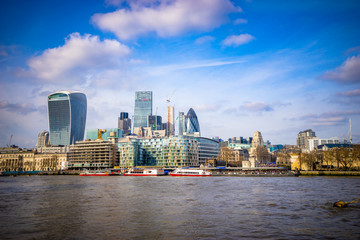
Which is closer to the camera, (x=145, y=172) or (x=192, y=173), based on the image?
(x=192, y=173)

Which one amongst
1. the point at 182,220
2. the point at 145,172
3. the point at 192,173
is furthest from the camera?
the point at 145,172

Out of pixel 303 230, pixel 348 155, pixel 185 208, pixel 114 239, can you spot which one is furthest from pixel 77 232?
pixel 348 155

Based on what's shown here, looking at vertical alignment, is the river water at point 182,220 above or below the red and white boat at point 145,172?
above

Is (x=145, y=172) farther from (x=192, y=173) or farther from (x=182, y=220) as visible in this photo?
(x=182, y=220)

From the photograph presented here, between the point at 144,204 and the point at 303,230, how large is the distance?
26790 mm

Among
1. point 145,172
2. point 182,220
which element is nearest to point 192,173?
point 145,172

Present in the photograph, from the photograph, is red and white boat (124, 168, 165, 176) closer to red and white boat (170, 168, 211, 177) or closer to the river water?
red and white boat (170, 168, 211, 177)

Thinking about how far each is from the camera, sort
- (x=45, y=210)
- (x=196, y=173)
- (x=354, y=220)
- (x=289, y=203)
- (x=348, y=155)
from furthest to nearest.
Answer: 1. (x=196, y=173)
2. (x=348, y=155)
3. (x=289, y=203)
4. (x=45, y=210)
5. (x=354, y=220)

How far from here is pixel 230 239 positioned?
26281mm

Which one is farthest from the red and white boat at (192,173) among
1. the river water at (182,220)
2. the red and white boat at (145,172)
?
the river water at (182,220)

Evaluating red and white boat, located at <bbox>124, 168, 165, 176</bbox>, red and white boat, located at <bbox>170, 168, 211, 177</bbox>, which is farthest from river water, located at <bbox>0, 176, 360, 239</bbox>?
red and white boat, located at <bbox>124, 168, 165, 176</bbox>

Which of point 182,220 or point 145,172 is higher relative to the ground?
point 182,220

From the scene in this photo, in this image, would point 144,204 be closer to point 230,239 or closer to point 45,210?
point 45,210

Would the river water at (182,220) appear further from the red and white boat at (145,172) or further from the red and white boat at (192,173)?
the red and white boat at (145,172)
